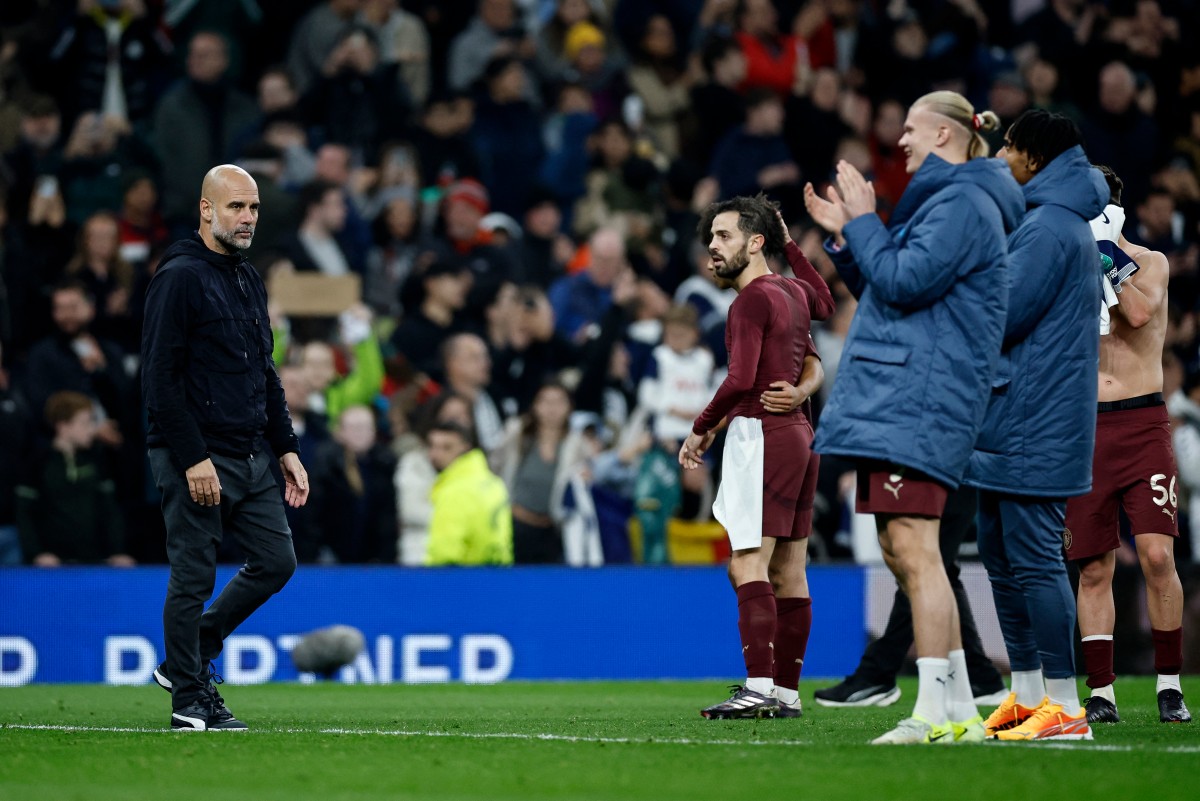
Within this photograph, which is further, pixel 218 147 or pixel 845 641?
pixel 218 147

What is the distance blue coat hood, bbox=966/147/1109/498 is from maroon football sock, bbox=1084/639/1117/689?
1.60m

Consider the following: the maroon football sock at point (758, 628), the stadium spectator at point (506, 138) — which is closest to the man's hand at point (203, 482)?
the maroon football sock at point (758, 628)

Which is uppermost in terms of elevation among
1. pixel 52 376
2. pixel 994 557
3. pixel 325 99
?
pixel 325 99

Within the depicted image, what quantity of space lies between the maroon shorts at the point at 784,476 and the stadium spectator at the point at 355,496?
6.01 meters

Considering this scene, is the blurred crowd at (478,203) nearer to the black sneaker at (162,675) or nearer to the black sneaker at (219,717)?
the black sneaker at (162,675)

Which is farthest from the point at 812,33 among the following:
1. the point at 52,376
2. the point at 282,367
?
the point at 52,376

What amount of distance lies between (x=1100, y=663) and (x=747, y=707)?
64.5 inches

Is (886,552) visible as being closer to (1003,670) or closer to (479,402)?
(1003,670)

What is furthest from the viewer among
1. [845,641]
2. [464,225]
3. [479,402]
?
[464,225]

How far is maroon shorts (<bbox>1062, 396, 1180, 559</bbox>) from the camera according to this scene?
8727mm

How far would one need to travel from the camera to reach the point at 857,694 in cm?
1014

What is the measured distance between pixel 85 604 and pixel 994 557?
757 centimetres

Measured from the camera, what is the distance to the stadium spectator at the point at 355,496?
1399 centimetres

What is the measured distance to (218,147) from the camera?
55.9 feet
